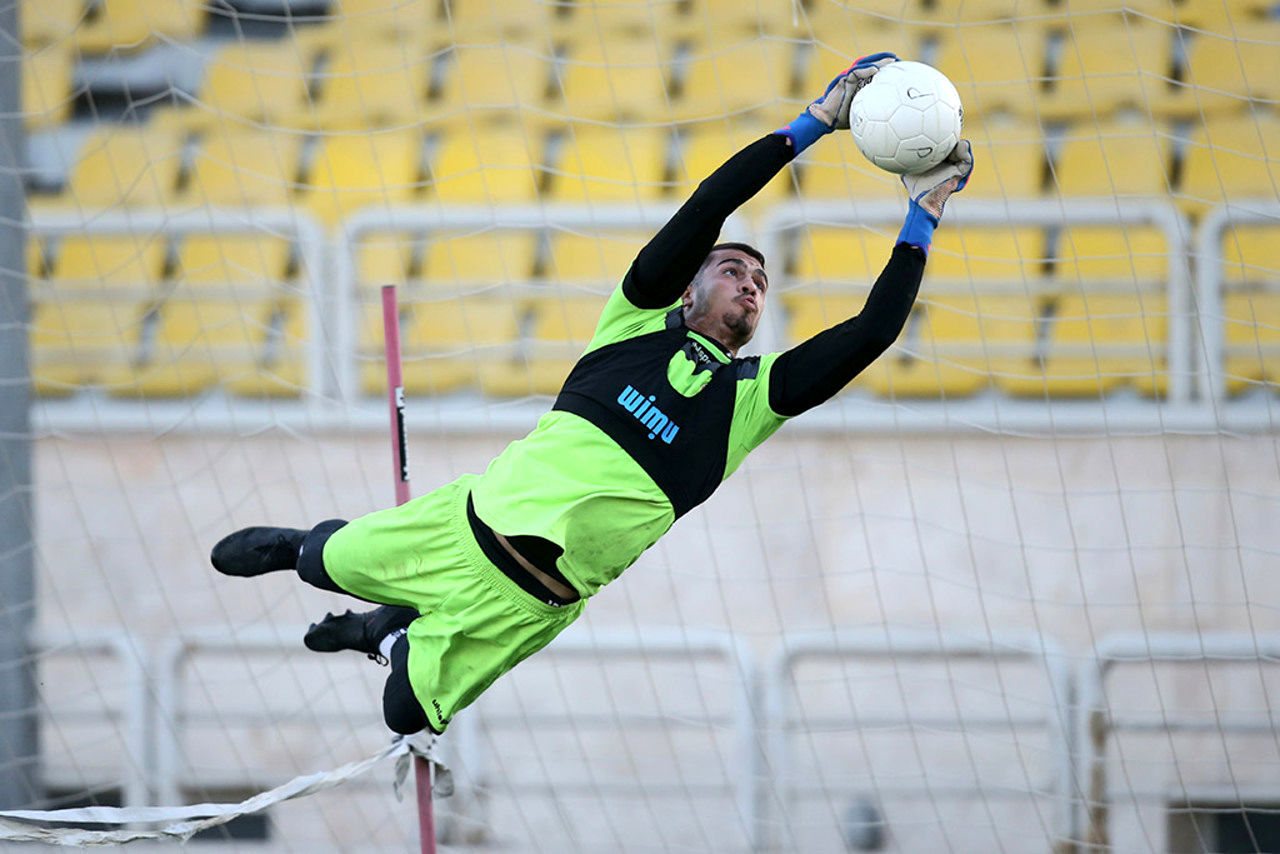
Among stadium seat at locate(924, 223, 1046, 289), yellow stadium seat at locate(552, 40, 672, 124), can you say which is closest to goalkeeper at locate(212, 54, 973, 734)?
stadium seat at locate(924, 223, 1046, 289)

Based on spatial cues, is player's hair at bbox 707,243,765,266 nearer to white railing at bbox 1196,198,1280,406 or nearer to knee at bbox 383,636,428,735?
knee at bbox 383,636,428,735

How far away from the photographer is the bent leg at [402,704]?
376 cm

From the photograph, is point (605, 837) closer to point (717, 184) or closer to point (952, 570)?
point (952, 570)

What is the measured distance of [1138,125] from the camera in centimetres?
665

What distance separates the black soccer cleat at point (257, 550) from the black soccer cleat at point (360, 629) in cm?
23

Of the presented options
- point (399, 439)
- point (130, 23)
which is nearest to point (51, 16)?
point (130, 23)

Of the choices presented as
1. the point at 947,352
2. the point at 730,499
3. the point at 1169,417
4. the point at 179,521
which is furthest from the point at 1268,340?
the point at 179,521

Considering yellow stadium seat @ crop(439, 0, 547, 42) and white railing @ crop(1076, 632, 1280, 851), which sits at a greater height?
yellow stadium seat @ crop(439, 0, 547, 42)

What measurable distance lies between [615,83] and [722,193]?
3995mm

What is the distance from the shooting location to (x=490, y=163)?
22.9 ft

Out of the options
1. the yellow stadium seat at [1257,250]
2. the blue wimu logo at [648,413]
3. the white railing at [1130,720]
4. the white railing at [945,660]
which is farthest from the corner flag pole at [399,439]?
the yellow stadium seat at [1257,250]

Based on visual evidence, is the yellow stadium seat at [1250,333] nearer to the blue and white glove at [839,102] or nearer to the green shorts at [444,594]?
the blue and white glove at [839,102]

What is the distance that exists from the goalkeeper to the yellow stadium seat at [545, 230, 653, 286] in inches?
112

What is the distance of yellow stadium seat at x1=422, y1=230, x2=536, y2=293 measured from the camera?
6.80m
